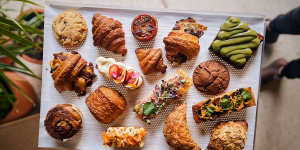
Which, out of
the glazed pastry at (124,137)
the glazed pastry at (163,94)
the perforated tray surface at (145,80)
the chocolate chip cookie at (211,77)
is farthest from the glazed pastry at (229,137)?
the glazed pastry at (124,137)

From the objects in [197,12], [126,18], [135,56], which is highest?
[197,12]

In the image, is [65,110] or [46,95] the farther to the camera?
[46,95]

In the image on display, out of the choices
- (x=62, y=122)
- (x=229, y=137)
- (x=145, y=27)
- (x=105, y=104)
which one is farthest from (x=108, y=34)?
(x=229, y=137)

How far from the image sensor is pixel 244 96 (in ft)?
5.84

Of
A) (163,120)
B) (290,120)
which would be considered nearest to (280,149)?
(290,120)

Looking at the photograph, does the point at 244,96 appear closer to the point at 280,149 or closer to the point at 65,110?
the point at 280,149

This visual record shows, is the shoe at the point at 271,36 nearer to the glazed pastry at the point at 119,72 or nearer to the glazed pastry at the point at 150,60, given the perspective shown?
the glazed pastry at the point at 150,60

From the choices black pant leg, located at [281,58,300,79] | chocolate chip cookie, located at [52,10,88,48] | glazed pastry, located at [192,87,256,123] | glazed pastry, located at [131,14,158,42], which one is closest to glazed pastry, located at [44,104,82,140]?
chocolate chip cookie, located at [52,10,88,48]

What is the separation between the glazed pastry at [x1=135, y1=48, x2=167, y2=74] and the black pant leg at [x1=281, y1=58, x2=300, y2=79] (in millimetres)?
1425

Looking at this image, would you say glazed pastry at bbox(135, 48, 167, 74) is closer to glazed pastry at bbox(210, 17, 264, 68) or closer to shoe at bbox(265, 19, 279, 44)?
glazed pastry at bbox(210, 17, 264, 68)

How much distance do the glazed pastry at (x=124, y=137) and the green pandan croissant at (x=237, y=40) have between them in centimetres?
100

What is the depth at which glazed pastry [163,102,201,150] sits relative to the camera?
5.86 feet

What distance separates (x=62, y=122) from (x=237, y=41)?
1.65 meters

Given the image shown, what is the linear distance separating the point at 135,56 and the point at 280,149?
2.12m
